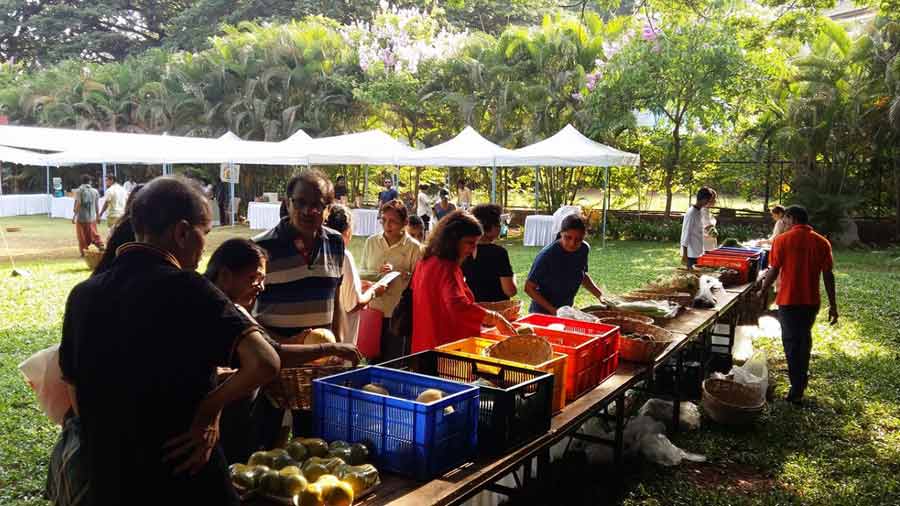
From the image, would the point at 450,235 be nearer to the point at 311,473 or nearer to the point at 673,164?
the point at 311,473

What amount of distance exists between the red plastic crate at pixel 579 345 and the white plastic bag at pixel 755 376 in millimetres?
2303

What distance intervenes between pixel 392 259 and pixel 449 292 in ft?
5.41

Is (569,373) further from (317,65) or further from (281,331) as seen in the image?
(317,65)

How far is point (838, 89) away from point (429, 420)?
18.9m

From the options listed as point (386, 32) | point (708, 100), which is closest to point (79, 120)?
point (386, 32)

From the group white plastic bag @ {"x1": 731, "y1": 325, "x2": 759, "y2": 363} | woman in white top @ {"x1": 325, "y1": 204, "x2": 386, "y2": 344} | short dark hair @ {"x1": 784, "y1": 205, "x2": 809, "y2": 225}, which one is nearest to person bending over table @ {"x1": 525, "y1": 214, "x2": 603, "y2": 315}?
woman in white top @ {"x1": 325, "y1": 204, "x2": 386, "y2": 344}

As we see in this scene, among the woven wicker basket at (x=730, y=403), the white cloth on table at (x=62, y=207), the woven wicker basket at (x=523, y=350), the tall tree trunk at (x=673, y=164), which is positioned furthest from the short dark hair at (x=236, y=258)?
Answer: the white cloth on table at (x=62, y=207)

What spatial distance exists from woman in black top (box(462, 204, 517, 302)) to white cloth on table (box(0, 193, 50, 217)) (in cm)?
2653

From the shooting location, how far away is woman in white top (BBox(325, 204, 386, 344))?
427cm

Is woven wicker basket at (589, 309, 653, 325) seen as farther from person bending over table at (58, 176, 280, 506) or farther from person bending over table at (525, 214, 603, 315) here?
person bending over table at (58, 176, 280, 506)

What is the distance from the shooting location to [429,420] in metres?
2.51

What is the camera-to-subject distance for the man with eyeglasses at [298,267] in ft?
11.7

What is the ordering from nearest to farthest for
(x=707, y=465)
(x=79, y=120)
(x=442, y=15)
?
1. (x=707, y=465)
2. (x=79, y=120)
3. (x=442, y=15)

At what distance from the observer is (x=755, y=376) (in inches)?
241
